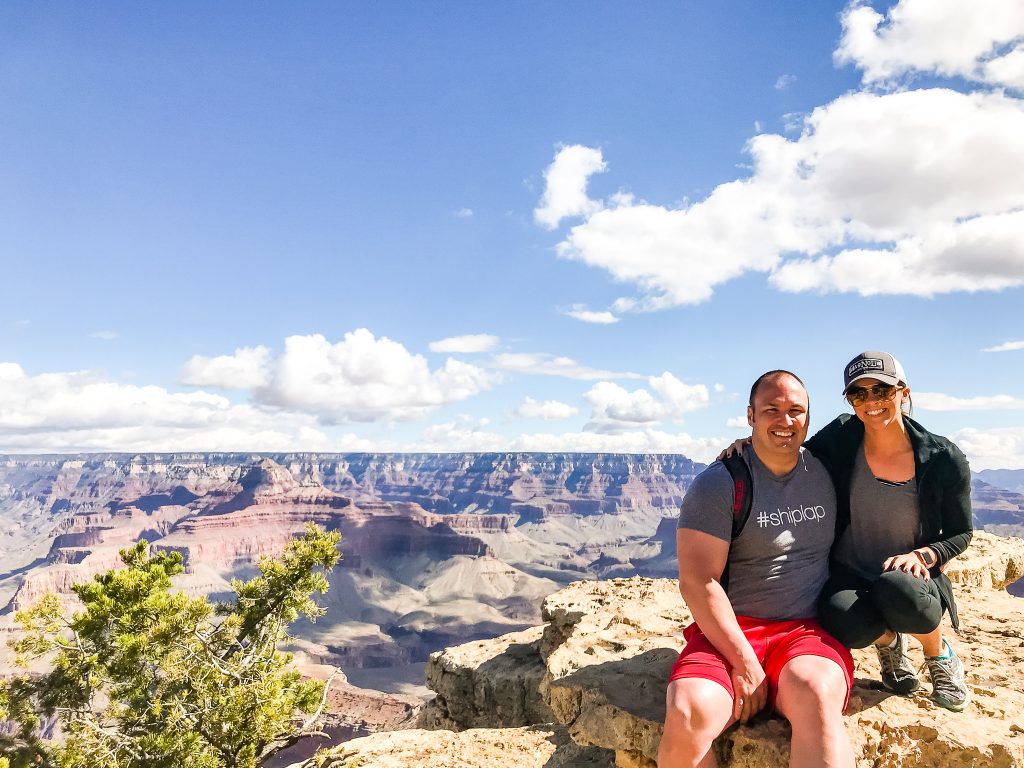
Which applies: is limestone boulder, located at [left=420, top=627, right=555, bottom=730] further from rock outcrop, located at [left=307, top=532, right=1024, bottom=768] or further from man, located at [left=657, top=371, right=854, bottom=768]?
man, located at [left=657, top=371, right=854, bottom=768]

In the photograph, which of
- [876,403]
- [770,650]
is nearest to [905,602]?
[770,650]

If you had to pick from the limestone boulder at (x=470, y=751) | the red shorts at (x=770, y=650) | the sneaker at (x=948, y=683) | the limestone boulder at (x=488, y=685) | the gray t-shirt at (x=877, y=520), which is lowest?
the limestone boulder at (x=488, y=685)

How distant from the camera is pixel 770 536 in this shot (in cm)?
351

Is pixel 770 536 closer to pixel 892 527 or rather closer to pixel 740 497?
pixel 740 497

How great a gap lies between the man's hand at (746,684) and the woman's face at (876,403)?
1.65 meters

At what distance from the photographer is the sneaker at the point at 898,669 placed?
12.5 feet

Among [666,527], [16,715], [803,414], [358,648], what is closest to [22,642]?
[16,715]

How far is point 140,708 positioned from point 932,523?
13800mm

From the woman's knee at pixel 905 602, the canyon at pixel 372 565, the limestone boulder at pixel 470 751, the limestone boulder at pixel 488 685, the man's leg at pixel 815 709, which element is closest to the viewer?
the man's leg at pixel 815 709

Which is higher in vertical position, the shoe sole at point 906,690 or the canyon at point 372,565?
the shoe sole at point 906,690

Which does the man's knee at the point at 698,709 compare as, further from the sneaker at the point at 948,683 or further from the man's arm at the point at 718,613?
the sneaker at the point at 948,683

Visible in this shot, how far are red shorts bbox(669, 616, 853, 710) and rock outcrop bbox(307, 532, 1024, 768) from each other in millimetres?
434

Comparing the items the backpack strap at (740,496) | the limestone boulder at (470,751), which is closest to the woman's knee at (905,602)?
the backpack strap at (740,496)

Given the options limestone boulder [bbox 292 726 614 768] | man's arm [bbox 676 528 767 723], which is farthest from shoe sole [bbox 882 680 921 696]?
limestone boulder [bbox 292 726 614 768]
